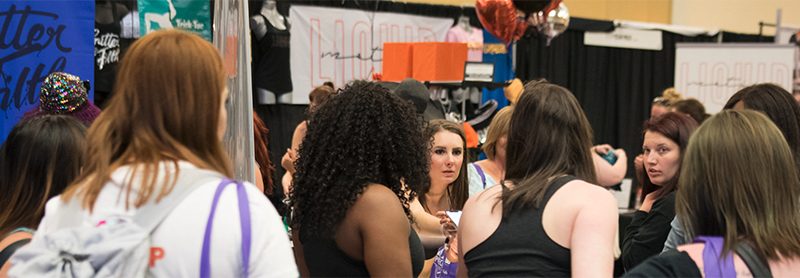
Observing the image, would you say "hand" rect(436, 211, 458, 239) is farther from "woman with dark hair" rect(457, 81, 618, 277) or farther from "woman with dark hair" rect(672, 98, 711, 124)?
"woman with dark hair" rect(672, 98, 711, 124)

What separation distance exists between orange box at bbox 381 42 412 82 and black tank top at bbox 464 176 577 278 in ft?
10.1

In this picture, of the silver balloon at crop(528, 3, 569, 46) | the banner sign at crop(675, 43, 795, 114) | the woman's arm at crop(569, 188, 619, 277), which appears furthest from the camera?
the banner sign at crop(675, 43, 795, 114)

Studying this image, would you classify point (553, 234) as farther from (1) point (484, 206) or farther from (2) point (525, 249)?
(1) point (484, 206)

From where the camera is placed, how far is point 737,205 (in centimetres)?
117

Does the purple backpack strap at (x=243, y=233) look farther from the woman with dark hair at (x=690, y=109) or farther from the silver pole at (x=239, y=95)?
the woman with dark hair at (x=690, y=109)

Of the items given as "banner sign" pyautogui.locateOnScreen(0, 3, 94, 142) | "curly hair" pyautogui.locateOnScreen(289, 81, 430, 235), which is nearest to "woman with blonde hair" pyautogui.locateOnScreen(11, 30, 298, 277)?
"curly hair" pyautogui.locateOnScreen(289, 81, 430, 235)

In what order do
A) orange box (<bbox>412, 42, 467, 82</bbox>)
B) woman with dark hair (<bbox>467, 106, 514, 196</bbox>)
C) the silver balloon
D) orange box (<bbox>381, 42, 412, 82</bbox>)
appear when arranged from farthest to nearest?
the silver balloon
orange box (<bbox>381, 42, 412, 82</bbox>)
orange box (<bbox>412, 42, 467, 82</bbox>)
woman with dark hair (<bbox>467, 106, 514, 196</bbox>)

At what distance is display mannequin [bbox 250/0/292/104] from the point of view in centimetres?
538

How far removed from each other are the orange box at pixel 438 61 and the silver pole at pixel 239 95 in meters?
2.35

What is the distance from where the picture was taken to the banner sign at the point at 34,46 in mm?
3627

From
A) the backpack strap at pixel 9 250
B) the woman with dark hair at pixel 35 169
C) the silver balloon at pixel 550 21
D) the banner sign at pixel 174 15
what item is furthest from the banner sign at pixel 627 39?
the backpack strap at pixel 9 250

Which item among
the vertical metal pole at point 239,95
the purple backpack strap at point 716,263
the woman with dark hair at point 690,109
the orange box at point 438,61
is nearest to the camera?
the purple backpack strap at point 716,263

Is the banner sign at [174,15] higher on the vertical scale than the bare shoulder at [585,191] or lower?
higher

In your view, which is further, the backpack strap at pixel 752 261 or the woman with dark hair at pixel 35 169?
the woman with dark hair at pixel 35 169
